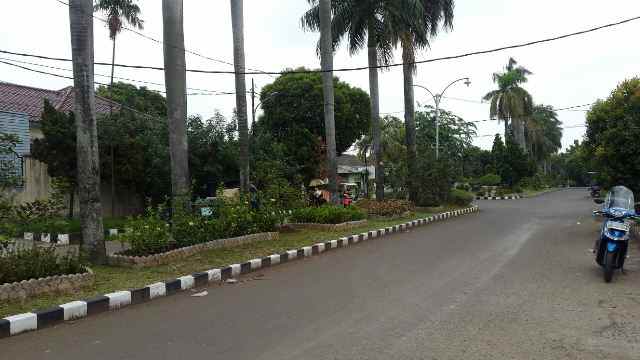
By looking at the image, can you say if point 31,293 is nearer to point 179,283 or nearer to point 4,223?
point 4,223

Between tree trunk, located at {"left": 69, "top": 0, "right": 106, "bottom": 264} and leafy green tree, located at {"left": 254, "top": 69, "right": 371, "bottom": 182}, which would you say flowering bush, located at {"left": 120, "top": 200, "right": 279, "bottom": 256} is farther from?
leafy green tree, located at {"left": 254, "top": 69, "right": 371, "bottom": 182}

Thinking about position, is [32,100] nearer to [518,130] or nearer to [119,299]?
[119,299]

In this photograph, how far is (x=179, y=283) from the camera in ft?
28.2

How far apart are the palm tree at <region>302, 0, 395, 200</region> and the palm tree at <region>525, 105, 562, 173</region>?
43305 millimetres

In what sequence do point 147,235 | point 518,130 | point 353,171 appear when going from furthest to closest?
point 353,171 < point 518,130 < point 147,235

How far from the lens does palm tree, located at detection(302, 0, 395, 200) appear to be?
24125 mm

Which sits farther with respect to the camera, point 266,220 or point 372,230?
point 372,230

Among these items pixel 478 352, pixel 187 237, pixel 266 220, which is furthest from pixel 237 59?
pixel 478 352

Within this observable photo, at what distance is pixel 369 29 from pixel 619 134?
13.1 metres

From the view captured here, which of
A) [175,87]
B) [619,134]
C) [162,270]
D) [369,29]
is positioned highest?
[369,29]

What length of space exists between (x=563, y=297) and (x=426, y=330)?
8.64ft

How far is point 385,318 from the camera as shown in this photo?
6.26m

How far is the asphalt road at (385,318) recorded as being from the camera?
5.13 m

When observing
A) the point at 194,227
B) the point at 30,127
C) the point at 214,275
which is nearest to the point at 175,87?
the point at 194,227
